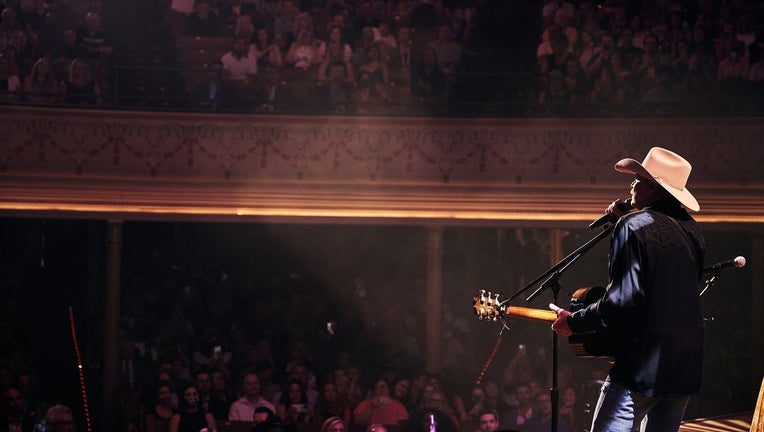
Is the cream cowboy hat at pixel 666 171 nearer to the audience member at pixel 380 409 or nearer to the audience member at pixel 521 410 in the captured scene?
the audience member at pixel 380 409

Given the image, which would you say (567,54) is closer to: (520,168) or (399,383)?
(520,168)

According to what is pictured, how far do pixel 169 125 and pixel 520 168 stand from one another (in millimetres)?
3733

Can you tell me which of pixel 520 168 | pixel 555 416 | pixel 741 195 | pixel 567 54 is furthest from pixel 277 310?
pixel 555 416

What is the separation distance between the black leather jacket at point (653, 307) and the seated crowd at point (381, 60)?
23.4 feet

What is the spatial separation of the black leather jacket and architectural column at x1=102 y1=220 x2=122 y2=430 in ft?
25.6

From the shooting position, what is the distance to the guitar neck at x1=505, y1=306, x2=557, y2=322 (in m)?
3.97

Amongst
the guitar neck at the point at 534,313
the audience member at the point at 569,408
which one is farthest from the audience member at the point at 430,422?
the guitar neck at the point at 534,313

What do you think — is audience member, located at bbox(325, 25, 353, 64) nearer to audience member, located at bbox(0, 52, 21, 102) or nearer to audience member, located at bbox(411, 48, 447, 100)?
audience member, located at bbox(411, 48, 447, 100)

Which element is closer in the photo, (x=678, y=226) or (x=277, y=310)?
(x=678, y=226)

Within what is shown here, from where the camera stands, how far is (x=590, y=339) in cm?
375

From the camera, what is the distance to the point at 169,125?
1056 centimetres

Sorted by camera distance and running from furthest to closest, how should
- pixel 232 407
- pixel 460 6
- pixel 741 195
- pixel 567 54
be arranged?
pixel 460 6
pixel 567 54
pixel 741 195
pixel 232 407

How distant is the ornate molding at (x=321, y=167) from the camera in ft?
34.3

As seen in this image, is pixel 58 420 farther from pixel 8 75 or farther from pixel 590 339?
pixel 590 339
